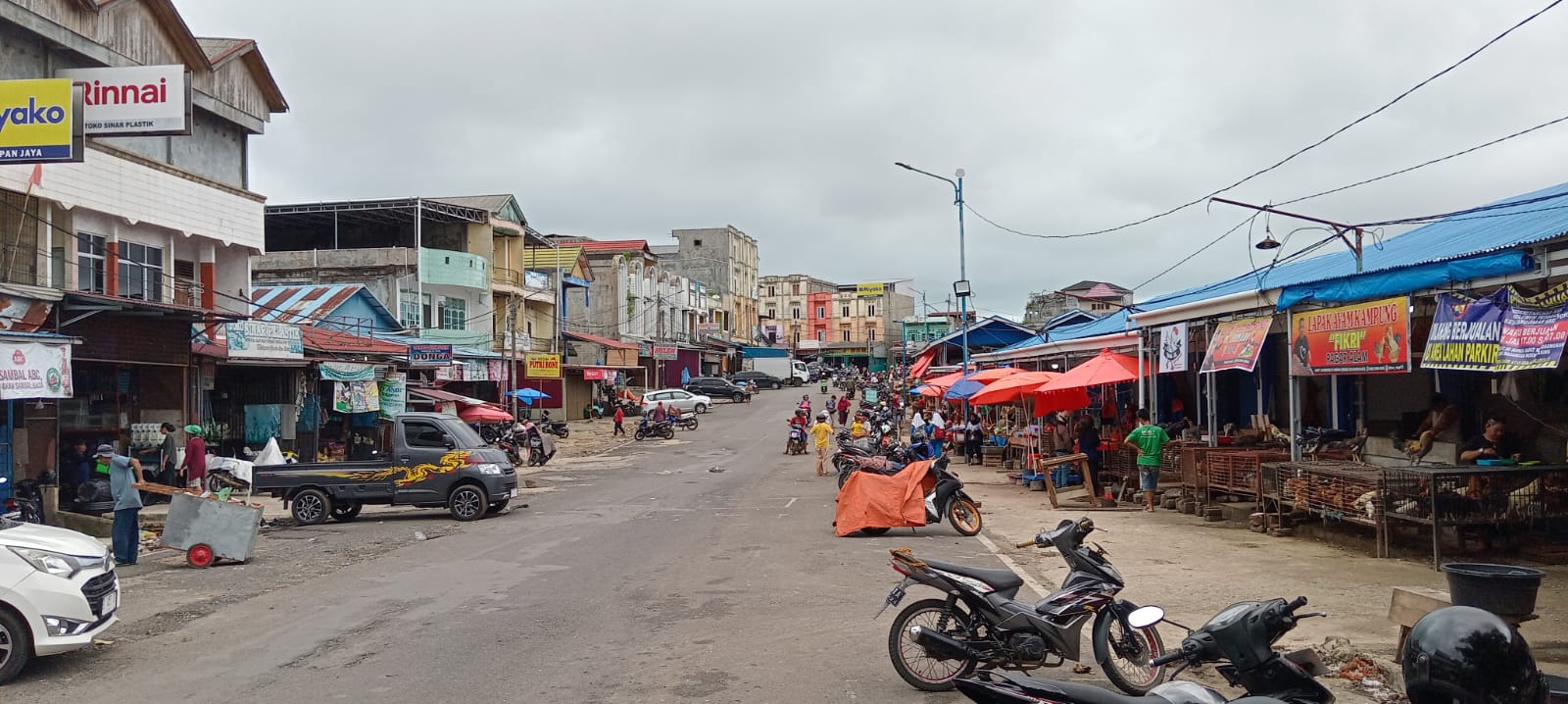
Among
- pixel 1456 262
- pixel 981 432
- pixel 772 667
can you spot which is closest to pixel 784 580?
pixel 772 667

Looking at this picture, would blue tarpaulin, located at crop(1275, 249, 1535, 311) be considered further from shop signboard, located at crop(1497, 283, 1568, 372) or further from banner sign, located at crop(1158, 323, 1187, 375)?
banner sign, located at crop(1158, 323, 1187, 375)

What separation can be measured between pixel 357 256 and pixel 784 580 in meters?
35.1

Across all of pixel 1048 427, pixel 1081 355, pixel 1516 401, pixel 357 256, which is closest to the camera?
pixel 1516 401

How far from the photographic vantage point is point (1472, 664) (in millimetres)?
3350

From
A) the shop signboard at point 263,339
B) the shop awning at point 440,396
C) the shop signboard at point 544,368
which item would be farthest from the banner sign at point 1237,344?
the shop signboard at point 544,368

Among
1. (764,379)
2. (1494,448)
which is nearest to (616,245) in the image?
(764,379)

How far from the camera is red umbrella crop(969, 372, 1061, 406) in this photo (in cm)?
2147

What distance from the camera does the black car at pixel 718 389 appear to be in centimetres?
6725

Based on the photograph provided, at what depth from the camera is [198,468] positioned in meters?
19.3

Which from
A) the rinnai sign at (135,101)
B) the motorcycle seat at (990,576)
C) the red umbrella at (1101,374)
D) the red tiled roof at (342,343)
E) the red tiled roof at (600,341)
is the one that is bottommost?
the motorcycle seat at (990,576)

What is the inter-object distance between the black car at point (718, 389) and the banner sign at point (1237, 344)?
5098 centimetres

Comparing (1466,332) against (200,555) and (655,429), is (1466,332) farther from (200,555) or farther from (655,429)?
(655,429)

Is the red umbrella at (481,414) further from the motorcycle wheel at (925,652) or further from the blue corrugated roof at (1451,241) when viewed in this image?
the motorcycle wheel at (925,652)

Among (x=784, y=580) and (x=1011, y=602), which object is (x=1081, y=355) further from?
(x=1011, y=602)
